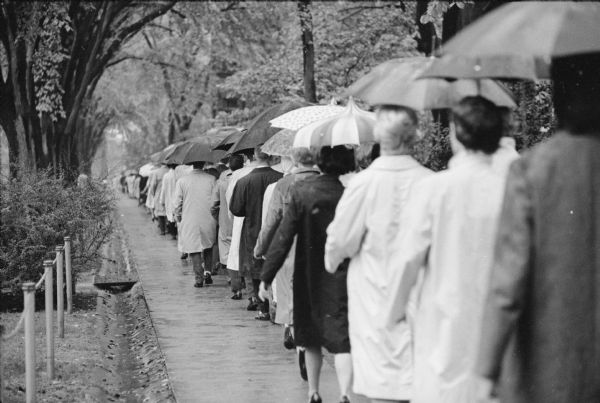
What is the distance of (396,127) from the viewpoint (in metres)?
5.63

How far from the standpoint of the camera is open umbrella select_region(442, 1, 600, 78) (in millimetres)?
3459

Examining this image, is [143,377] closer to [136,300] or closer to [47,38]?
[136,300]

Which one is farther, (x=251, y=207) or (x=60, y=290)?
(x=251, y=207)

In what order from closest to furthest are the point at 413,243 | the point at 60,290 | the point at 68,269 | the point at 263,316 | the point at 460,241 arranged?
the point at 460,241 → the point at 413,243 → the point at 60,290 → the point at 68,269 → the point at 263,316

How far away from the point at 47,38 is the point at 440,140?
28.1ft

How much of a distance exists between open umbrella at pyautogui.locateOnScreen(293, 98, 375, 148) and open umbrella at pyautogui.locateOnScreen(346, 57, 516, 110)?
979mm

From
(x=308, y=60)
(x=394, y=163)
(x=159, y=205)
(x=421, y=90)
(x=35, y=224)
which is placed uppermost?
(x=308, y=60)

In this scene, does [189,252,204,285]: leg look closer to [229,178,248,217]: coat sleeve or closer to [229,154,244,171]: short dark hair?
[229,154,244,171]: short dark hair

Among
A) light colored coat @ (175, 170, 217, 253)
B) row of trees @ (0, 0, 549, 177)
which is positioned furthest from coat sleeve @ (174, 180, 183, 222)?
row of trees @ (0, 0, 549, 177)

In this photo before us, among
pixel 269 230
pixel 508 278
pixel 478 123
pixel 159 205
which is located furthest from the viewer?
pixel 159 205

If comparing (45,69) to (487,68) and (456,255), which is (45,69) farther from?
(456,255)

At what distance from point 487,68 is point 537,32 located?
1335 mm

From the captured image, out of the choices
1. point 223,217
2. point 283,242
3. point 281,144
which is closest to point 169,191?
point 223,217

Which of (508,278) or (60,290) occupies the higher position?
(508,278)
